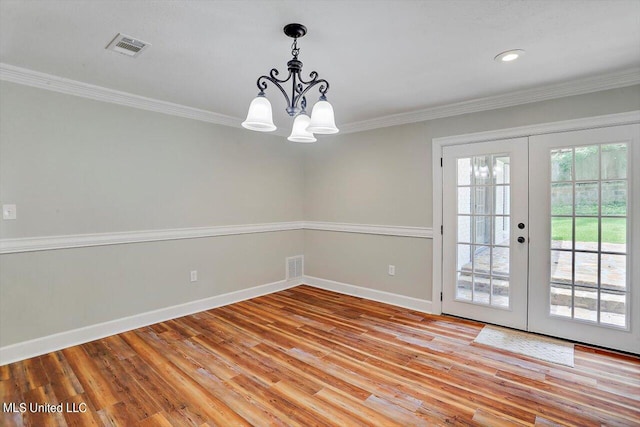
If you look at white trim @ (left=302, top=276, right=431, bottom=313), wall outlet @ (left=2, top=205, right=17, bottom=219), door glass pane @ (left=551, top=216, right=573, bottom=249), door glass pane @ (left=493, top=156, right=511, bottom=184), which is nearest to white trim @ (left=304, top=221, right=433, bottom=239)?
white trim @ (left=302, top=276, right=431, bottom=313)

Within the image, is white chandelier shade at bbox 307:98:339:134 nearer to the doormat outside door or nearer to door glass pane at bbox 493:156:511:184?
door glass pane at bbox 493:156:511:184

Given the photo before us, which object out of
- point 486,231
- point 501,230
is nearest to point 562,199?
point 501,230

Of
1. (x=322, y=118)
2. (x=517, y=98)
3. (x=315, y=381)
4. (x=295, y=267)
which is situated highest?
(x=517, y=98)

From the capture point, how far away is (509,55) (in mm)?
2410

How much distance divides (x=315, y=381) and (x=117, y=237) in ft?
7.97

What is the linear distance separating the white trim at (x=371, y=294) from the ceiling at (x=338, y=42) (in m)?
2.42

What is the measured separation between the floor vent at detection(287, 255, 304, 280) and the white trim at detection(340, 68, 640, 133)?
222cm

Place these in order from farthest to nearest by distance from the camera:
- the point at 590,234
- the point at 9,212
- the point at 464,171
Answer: the point at 464,171 < the point at 590,234 < the point at 9,212

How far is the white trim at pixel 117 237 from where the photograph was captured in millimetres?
2774

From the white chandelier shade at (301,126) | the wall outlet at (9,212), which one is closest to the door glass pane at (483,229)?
the white chandelier shade at (301,126)

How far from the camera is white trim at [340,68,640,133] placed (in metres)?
2.76

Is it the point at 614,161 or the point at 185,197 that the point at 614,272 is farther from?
the point at 185,197

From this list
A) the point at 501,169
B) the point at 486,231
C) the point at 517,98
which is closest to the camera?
the point at 517,98

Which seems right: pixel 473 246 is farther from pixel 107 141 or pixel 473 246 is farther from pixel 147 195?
pixel 107 141
